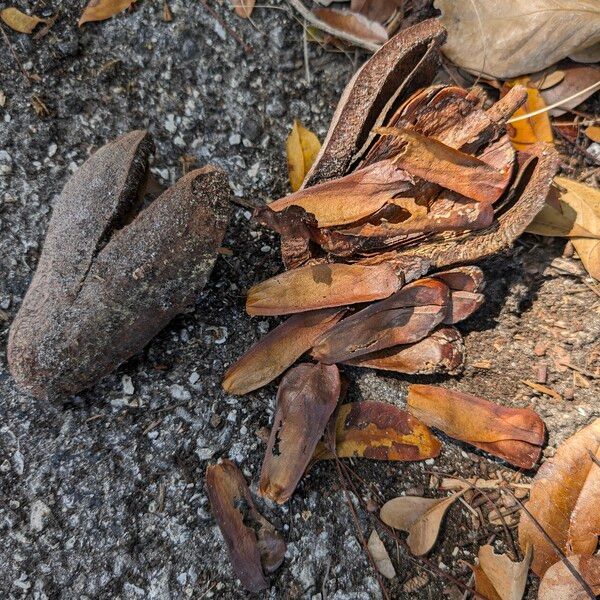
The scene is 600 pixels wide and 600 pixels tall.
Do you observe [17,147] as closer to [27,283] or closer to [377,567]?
[27,283]

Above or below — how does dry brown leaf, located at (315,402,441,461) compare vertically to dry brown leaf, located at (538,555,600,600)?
above

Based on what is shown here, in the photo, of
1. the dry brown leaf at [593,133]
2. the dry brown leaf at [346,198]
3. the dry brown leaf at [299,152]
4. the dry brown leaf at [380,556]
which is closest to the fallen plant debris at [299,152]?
the dry brown leaf at [299,152]

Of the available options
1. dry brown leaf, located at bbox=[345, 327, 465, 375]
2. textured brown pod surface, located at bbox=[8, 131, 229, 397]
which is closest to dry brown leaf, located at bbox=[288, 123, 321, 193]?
textured brown pod surface, located at bbox=[8, 131, 229, 397]

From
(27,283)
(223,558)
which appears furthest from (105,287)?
(223,558)

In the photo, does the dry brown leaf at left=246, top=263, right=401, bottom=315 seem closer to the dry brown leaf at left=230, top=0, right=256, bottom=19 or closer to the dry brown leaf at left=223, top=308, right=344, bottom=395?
the dry brown leaf at left=223, top=308, right=344, bottom=395

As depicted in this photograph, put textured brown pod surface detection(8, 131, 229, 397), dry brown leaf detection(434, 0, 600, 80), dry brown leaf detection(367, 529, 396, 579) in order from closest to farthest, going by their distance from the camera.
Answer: textured brown pod surface detection(8, 131, 229, 397) → dry brown leaf detection(367, 529, 396, 579) → dry brown leaf detection(434, 0, 600, 80)

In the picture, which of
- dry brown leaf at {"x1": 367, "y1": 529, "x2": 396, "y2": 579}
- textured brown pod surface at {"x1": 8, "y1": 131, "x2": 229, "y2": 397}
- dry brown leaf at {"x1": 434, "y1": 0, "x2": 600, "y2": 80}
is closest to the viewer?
textured brown pod surface at {"x1": 8, "y1": 131, "x2": 229, "y2": 397}

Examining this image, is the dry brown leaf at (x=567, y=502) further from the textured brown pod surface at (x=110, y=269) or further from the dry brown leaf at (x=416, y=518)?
the textured brown pod surface at (x=110, y=269)

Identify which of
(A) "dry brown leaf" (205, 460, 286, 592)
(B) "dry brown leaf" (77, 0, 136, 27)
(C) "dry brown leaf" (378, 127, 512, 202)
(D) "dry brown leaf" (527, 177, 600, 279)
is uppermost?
(B) "dry brown leaf" (77, 0, 136, 27)
